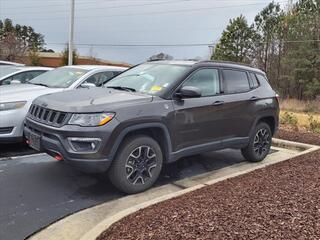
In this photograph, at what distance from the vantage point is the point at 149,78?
19.5 ft

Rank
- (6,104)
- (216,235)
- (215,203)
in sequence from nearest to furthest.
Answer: (216,235), (215,203), (6,104)

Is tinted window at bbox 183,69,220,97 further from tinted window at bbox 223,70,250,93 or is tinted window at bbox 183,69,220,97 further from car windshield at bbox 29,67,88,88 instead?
car windshield at bbox 29,67,88,88

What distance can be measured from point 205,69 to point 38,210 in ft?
10.2

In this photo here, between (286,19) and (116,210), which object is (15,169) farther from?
(286,19)

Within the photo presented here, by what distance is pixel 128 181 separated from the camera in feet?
16.8

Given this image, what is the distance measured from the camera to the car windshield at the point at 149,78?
18.6 ft

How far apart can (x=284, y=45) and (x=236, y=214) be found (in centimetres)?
3669

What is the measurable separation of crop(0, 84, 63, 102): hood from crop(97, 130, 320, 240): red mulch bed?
366cm

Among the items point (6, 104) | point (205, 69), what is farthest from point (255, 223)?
point (6, 104)

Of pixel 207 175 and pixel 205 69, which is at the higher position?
pixel 205 69

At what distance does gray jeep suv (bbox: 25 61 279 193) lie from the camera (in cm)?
483

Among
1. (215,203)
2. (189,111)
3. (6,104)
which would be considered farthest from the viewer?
(6,104)

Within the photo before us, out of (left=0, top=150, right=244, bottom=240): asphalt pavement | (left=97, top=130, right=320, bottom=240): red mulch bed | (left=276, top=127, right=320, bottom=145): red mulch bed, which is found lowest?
(left=0, top=150, right=244, bottom=240): asphalt pavement

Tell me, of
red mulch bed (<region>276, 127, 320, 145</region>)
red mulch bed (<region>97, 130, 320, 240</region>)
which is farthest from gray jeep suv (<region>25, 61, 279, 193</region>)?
red mulch bed (<region>276, 127, 320, 145</region>)
